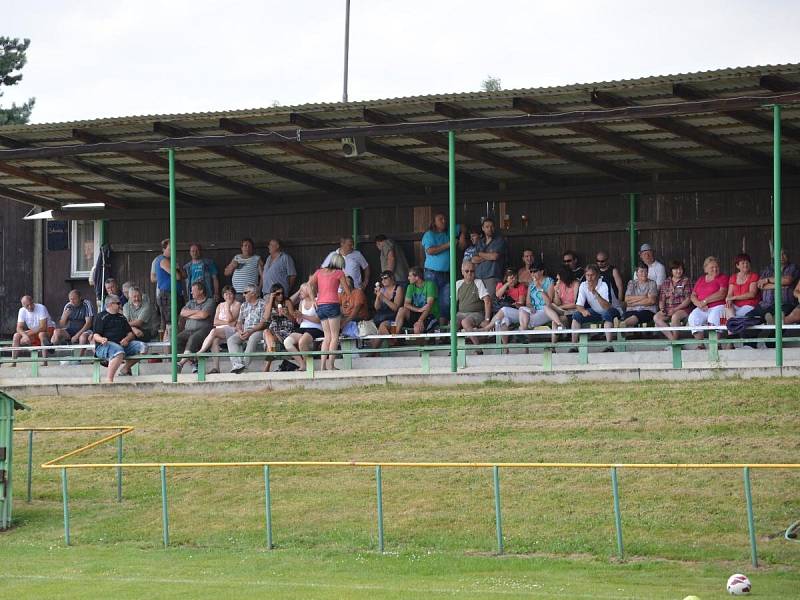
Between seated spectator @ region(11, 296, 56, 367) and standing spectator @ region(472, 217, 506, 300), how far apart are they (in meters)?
7.87

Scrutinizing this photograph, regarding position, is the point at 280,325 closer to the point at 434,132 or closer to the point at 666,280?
the point at 434,132

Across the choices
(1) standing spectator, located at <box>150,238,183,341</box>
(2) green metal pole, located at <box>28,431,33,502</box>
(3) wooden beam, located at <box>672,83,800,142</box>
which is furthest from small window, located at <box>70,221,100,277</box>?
(3) wooden beam, located at <box>672,83,800,142</box>

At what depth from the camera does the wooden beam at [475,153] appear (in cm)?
2006

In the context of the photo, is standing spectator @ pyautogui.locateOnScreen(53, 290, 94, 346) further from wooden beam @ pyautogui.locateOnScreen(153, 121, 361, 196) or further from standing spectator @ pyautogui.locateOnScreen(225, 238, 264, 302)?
wooden beam @ pyautogui.locateOnScreen(153, 121, 361, 196)

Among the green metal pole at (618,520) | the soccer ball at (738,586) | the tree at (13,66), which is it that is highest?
the tree at (13,66)

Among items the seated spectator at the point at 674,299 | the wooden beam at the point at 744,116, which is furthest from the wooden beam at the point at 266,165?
the wooden beam at the point at 744,116

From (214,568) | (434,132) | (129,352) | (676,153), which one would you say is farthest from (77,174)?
(214,568)

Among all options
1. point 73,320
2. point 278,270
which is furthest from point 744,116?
point 73,320

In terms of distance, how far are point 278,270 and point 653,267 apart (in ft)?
21.6

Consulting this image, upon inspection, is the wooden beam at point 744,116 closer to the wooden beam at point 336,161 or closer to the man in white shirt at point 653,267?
the man in white shirt at point 653,267

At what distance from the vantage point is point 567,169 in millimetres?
23297

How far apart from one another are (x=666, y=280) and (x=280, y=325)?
5.62 meters

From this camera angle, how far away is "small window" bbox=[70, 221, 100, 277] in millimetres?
28375

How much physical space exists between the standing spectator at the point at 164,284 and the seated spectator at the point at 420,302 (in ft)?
14.8
